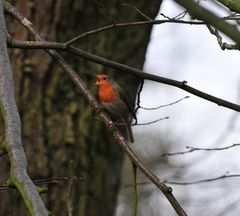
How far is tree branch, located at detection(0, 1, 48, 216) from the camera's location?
1565 mm

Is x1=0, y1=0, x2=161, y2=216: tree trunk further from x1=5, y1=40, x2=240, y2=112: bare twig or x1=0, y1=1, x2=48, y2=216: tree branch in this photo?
x1=0, y1=1, x2=48, y2=216: tree branch

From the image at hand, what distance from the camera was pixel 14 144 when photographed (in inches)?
71.9

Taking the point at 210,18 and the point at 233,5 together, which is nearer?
the point at 210,18

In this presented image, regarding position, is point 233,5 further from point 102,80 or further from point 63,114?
point 63,114

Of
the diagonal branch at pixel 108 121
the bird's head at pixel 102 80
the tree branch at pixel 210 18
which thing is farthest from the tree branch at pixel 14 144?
the bird's head at pixel 102 80

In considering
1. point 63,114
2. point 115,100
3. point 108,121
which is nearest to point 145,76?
point 108,121

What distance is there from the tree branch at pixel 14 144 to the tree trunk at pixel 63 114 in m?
1.91

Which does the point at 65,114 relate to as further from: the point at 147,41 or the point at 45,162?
the point at 147,41

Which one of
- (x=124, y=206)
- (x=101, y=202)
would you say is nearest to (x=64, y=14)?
(x=101, y=202)

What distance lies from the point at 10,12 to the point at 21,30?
0.79 meters

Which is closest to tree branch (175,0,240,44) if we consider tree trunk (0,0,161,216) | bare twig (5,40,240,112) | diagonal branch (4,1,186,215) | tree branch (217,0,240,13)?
tree branch (217,0,240,13)

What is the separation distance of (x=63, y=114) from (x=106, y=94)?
0.34m

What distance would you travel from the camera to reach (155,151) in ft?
31.9

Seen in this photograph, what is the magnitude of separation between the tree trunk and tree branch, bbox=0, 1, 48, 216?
6.27 ft
